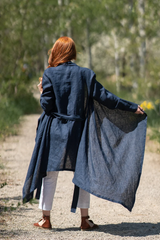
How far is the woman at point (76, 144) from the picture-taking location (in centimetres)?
322

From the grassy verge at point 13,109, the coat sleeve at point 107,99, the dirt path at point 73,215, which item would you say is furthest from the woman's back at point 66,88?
the grassy verge at point 13,109

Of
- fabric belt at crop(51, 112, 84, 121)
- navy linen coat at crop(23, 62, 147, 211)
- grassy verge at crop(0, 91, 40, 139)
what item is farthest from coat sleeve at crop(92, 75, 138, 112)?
grassy verge at crop(0, 91, 40, 139)

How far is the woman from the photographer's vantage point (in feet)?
10.6

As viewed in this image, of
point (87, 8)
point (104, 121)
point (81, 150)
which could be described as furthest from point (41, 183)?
point (87, 8)

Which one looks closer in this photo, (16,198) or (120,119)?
(120,119)

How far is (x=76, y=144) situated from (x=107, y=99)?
1.53ft

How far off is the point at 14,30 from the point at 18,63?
1147 mm

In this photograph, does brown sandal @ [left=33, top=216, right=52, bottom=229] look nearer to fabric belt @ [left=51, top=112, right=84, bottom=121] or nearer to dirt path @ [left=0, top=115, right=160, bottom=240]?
dirt path @ [left=0, top=115, right=160, bottom=240]

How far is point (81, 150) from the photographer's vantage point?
3223 millimetres

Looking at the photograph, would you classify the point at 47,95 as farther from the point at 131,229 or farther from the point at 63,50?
the point at 131,229

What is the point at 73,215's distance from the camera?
13.2 ft

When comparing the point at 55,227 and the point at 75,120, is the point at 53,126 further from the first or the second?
the point at 55,227

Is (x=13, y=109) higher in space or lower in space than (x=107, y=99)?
lower

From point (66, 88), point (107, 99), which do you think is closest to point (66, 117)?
point (66, 88)
